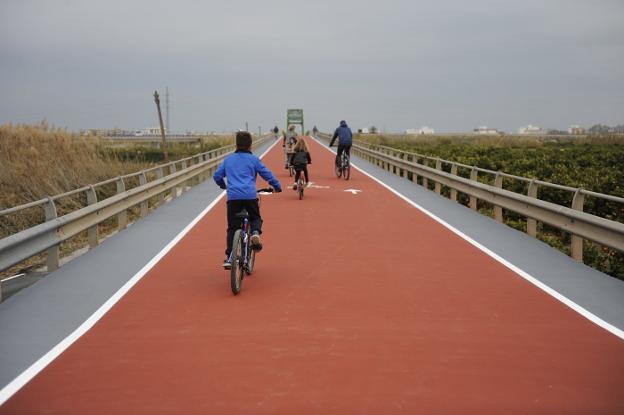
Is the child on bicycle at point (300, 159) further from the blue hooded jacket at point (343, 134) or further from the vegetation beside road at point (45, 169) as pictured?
the blue hooded jacket at point (343, 134)

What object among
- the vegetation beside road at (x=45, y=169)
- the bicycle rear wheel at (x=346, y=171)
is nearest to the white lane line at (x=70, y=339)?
the vegetation beside road at (x=45, y=169)

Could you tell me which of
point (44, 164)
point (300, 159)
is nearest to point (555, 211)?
point (300, 159)

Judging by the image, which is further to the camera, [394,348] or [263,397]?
[394,348]

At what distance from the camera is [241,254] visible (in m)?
8.83

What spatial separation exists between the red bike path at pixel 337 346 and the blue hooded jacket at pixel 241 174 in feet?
3.84

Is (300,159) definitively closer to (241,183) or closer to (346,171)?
(346,171)

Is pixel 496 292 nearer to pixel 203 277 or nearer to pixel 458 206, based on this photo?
pixel 203 277

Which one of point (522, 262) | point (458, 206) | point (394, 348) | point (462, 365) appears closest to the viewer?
point (462, 365)

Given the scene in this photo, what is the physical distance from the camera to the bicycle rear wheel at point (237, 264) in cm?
848

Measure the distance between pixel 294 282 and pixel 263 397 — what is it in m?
4.23

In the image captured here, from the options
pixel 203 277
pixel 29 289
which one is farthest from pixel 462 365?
pixel 29 289

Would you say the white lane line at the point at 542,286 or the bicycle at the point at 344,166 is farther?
the bicycle at the point at 344,166

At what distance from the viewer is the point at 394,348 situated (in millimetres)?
6453

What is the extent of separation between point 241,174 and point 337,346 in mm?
3443
